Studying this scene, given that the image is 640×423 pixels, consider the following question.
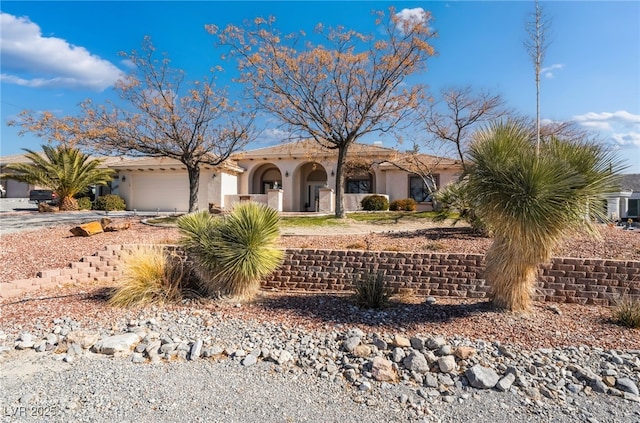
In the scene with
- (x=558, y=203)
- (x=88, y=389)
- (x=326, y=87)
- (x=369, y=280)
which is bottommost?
(x=88, y=389)

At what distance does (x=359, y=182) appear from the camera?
2708cm

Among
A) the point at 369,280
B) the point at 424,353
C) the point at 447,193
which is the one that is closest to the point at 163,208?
the point at 447,193

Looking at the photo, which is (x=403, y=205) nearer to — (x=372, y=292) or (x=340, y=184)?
(x=340, y=184)

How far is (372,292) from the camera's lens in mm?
6473

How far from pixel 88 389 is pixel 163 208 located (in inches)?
958

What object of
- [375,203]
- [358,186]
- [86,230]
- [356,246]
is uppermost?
[358,186]

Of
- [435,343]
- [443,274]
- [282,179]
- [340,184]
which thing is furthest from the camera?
[282,179]

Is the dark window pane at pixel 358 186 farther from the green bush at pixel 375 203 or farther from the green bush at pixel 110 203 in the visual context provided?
the green bush at pixel 110 203

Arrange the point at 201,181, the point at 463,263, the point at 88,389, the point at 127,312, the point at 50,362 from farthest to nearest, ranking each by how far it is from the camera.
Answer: the point at 201,181, the point at 463,263, the point at 127,312, the point at 50,362, the point at 88,389

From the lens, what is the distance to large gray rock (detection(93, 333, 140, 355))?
4.92 m

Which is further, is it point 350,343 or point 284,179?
point 284,179

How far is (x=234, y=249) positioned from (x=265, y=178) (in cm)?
2212

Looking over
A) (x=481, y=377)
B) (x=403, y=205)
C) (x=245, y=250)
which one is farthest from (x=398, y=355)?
(x=403, y=205)

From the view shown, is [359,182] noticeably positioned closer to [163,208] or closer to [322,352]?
[163,208]
